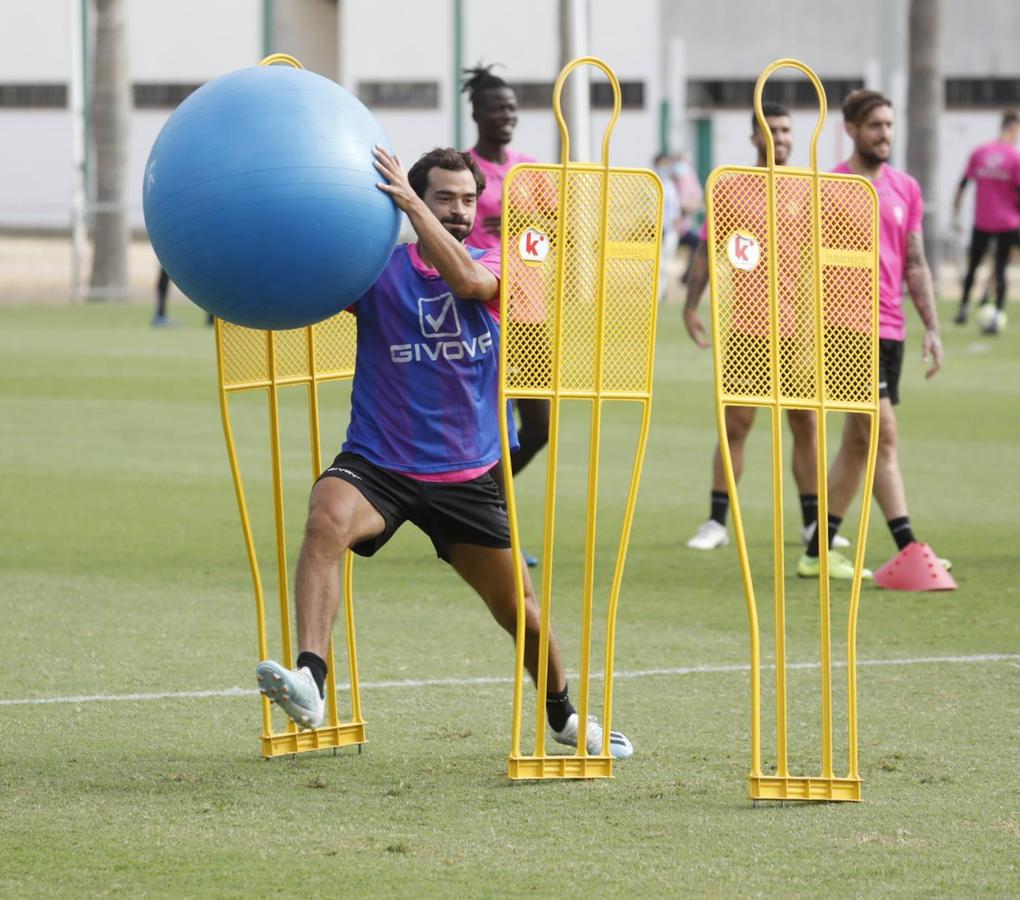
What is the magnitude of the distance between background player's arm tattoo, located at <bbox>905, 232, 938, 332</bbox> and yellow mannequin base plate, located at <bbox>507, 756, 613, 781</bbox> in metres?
4.46

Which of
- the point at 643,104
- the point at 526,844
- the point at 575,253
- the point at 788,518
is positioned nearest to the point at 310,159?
the point at 575,253

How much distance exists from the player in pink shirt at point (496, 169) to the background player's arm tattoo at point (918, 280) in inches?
76.6

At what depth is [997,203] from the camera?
25266mm

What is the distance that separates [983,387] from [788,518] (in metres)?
8.16

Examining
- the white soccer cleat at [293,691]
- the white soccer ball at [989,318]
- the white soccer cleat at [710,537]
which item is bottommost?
the white soccer ball at [989,318]

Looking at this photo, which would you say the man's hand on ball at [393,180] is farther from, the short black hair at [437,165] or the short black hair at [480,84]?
the short black hair at [480,84]

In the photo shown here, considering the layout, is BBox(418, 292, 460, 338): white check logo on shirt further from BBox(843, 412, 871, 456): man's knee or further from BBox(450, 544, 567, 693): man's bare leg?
BBox(843, 412, 871, 456): man's knee

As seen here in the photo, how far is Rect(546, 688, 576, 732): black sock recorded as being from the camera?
6344mm

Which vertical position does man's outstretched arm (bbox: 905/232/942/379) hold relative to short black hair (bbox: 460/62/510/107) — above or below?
below

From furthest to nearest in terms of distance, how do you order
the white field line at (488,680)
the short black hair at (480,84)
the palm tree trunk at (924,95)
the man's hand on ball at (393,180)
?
1. the palm tree trunk at (924,95)
2. the short black hair at (480,84)
3. the white field line at (488,680)
4. the man's hand on ball at (393,180)

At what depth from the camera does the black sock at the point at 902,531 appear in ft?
32.1

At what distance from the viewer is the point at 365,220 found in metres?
5.62

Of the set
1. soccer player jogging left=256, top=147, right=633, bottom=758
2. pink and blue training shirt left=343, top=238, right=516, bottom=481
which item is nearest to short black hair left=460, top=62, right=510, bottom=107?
soccer player jogging left=256, top=147, right=633, bottom=758

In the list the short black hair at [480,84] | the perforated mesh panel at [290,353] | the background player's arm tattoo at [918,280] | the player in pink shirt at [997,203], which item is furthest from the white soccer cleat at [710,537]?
the player in pink shirt at [997,203]
